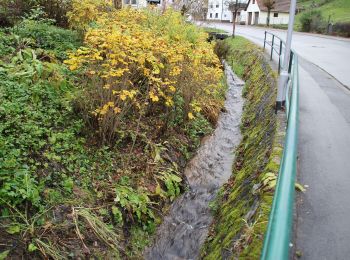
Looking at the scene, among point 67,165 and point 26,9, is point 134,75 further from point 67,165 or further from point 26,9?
point 26,9

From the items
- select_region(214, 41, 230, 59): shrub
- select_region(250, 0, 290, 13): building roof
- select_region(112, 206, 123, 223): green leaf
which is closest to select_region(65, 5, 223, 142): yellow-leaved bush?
select_region(112, 206, 123, 223): green leaf

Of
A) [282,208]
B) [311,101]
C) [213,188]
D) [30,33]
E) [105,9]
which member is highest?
[105,9]

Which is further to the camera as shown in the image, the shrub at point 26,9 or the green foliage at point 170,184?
the shrub at point 26,9

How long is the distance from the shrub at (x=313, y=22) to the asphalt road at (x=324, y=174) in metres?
30.5

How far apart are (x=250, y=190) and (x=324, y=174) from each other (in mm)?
1021

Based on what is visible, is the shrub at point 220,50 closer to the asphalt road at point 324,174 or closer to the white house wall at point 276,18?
the asphalt road at point 324,174

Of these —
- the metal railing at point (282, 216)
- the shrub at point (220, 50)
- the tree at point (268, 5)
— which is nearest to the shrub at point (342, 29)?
the shrub at point (220, 50)

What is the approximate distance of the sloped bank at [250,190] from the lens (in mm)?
4121

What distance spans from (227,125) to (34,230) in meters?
6.84

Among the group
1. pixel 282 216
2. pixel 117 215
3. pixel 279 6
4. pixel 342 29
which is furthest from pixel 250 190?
pixel 279 6

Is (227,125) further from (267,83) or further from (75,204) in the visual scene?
(75,204)

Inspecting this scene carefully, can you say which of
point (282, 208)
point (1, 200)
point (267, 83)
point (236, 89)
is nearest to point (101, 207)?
point (1, 200)

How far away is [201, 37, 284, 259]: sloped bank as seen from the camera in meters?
4.12

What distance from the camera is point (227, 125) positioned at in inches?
409
